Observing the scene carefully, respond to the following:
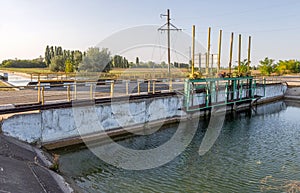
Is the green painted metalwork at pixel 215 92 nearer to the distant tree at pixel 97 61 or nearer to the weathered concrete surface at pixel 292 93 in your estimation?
the weathered concrete surface at pixel 292 93

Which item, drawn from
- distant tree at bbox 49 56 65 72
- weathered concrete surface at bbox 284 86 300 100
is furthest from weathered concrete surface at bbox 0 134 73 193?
distant tree at bbox 49 56 65 72

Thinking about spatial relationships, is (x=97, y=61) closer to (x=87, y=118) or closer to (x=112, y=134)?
(x=112, y=134)

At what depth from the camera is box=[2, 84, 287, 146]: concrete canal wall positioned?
951 centimetres

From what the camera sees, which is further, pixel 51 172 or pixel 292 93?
pixel 292 93

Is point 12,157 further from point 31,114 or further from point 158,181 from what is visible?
point 158,181

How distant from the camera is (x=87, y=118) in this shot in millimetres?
11453

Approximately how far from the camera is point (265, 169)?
8.62 m

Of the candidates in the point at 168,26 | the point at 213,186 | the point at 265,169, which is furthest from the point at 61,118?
the point at 168,26

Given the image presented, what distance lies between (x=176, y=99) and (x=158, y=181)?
328 inches

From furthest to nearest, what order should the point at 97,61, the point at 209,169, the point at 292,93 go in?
the point at 97,61 → the point at 292,93 → the point at 209,169

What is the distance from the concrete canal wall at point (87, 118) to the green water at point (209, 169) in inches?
40.8

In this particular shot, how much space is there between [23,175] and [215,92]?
47.0 ft

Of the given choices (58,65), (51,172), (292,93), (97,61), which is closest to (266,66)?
(292,93)

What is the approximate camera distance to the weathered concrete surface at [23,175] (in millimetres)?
5082
